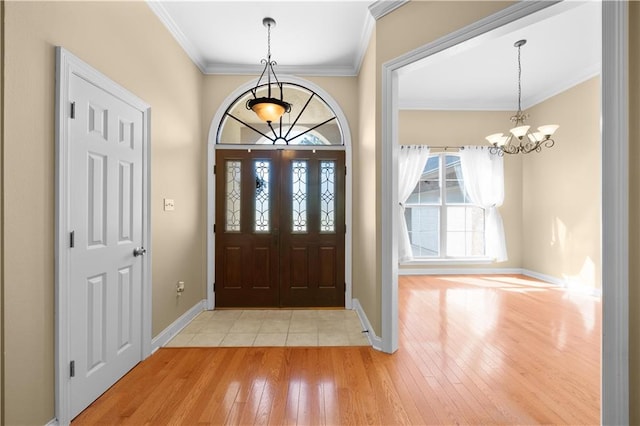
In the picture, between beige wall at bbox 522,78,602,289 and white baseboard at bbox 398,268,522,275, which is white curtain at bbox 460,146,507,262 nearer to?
white baseboard at bbox 398,268,522,275

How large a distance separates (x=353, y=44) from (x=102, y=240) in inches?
123

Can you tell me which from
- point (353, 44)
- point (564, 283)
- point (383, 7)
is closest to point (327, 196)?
point (353, 44)

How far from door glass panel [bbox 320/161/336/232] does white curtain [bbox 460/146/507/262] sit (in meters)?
2.96

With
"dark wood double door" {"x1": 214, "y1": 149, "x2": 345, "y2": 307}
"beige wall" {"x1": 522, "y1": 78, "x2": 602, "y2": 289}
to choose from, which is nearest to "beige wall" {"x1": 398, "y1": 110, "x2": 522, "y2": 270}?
"beige wall" {"x1": 522, "y1": 78, "x2": 602, "y2": 289}

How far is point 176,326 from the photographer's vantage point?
10.1 ft

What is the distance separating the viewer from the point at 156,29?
2738mm

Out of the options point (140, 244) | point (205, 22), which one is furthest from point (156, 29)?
point (140, 244)

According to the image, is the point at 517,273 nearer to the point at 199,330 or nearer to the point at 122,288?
the point at 199,330

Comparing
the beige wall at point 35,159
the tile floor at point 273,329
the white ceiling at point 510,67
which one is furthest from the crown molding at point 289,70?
the tile floor at point 273,329

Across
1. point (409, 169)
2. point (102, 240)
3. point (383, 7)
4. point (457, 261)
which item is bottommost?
point (457, 261)

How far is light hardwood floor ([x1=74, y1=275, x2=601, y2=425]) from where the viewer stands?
1807 mm

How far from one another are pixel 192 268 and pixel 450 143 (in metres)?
4.88

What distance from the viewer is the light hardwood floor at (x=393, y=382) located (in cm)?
181

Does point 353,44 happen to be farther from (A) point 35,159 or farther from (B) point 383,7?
(A) point 35,159
